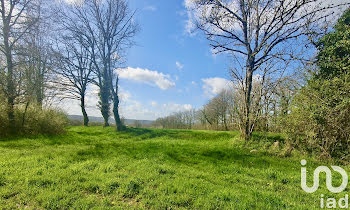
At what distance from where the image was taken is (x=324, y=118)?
614cm

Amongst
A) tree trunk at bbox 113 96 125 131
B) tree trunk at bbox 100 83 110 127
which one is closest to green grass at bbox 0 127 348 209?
tree trunk at bbox 113 96 125 131

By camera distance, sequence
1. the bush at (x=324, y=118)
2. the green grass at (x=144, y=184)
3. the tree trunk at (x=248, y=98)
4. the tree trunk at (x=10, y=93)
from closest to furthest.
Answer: the green grass at (x=144, y=184) → the bush at (x=324, y=118) → the tree trunk at (x=248, y=98) → the tree trunk at (x=10, y=93)

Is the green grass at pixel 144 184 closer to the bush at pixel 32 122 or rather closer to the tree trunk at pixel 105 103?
the bush at pixel 32 122

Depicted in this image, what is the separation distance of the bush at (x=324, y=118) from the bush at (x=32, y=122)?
13861 mm

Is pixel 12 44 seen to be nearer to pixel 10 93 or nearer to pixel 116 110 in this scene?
pixel 10 93

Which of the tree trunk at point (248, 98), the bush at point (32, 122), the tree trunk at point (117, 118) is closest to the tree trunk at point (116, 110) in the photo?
the tree trunk at point (117, 118)

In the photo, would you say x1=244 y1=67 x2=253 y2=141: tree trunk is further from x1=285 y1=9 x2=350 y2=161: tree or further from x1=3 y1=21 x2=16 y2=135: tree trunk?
x1=3 y1=21 x2=16 y2=135: tree trunk

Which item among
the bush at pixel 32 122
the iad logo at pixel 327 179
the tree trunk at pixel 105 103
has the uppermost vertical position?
the tree trunk at pixel 105 103

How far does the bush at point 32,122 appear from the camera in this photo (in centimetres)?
877

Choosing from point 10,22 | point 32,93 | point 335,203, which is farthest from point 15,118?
point 335,203

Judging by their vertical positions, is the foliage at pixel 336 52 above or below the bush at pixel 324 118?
above

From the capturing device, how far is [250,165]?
5.61 metres

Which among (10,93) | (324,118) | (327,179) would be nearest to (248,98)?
A: (324,118)

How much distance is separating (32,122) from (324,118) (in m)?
15.2
